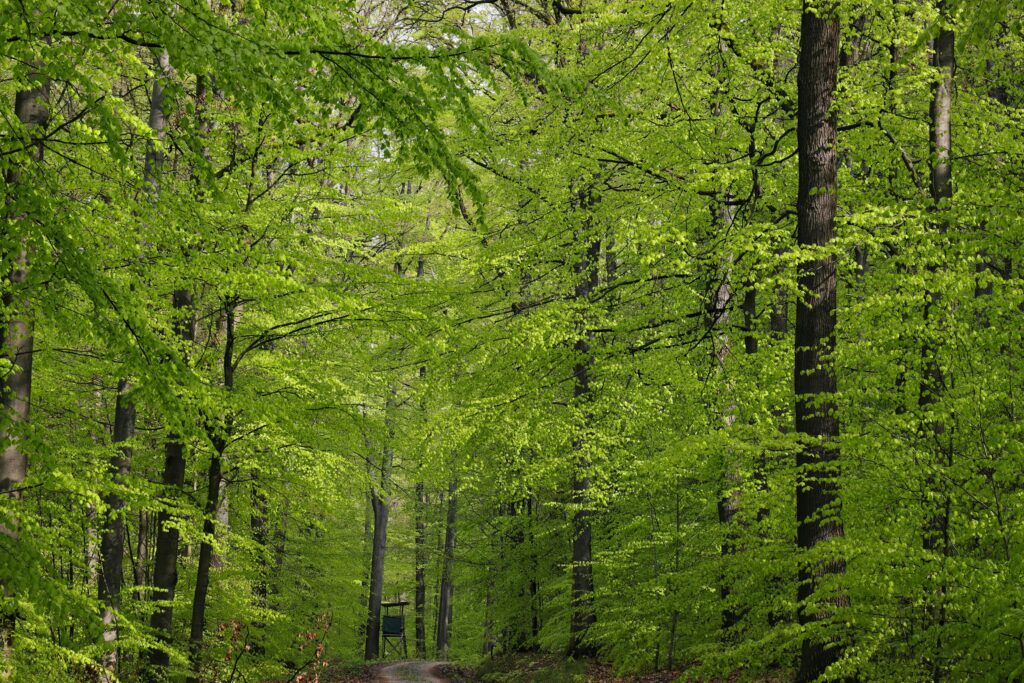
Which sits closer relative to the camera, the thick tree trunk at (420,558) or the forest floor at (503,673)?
the forest floor at (503,673)

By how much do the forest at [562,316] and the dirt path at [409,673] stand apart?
2.77 meters

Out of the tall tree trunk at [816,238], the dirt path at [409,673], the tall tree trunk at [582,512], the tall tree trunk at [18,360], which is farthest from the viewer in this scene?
the dirt path at [409,673]

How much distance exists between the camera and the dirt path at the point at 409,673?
2139 cm

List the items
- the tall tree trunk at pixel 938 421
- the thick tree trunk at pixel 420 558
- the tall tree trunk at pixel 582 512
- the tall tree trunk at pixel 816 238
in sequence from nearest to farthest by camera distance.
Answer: the tall tree trunk at pixel 938 421 → the tall tree trunk at pixel 816 238 → the tall tree trunk at pixel 582 512 → the thick tree trunk at pixel 420 558

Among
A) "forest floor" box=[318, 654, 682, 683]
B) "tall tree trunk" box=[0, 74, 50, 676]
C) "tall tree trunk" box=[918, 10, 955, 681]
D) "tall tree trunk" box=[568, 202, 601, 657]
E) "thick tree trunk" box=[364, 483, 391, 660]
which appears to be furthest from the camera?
"thick tree trunk" box=[364, 483, 391, 660]

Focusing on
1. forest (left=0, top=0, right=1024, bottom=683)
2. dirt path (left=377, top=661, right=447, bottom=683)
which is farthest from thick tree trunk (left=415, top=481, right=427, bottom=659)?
forest (left=0, top=0, right=1024, bottom=683)

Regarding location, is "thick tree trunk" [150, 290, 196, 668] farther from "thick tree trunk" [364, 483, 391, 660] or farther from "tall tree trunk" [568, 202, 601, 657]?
"thick tree trunk" [364, 483, 391, 660]

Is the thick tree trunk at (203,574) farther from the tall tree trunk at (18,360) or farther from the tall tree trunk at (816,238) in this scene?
the tall tree trunk at (816,238)

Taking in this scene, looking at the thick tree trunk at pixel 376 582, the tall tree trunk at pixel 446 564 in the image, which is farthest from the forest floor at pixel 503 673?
the tall tree trunk at pixel 446 564

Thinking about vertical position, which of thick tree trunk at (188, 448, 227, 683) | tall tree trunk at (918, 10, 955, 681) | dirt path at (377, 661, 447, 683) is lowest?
dirt path at (377, 661, 447, 683)

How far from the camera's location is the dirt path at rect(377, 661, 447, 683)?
2139cm

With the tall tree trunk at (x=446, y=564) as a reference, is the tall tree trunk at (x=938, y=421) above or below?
above

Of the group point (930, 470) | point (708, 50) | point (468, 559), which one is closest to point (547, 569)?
point (468, 559)

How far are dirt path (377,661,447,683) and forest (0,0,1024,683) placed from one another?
9.09 feet
